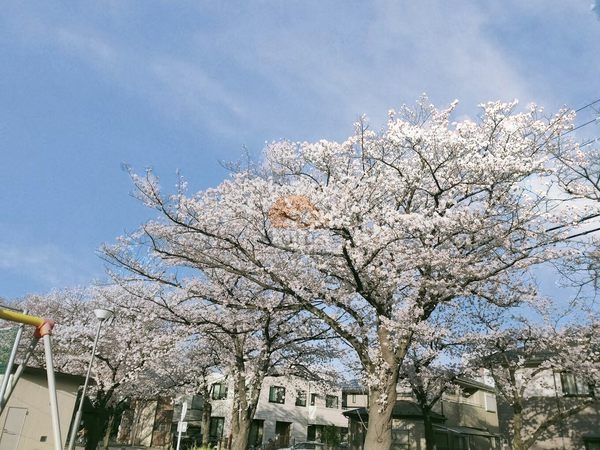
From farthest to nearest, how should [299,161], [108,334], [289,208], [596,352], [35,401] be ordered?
1. [108,334]
2. [596,352]
3. [35,401]
4. [299,161]
5. [289,208]

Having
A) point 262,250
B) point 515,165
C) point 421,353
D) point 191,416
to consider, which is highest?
point 515,165

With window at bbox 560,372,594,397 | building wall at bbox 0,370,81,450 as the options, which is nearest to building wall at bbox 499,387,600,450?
window at bbox 560,372,594,397

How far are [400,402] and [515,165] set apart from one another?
23.6 metres

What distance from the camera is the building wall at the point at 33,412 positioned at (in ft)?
58.1

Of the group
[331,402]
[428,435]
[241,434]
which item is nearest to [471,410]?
[331,402]

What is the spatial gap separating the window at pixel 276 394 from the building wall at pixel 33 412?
26101 millimetres

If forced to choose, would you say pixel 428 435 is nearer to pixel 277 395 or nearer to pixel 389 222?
pixel 389 222

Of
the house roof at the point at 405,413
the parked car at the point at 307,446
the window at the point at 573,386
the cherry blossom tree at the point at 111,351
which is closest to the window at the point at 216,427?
the parked car at the point at 307,446

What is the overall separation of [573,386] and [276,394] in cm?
2775

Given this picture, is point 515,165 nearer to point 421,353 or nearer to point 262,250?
point 262,250

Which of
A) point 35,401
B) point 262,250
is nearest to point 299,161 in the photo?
point 262,250

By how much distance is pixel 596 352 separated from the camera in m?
19.8

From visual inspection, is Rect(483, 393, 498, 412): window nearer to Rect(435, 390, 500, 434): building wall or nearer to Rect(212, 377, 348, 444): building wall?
Rect(435, 390, 500, 434): building wall

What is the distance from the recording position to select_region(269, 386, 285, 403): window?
141ft
